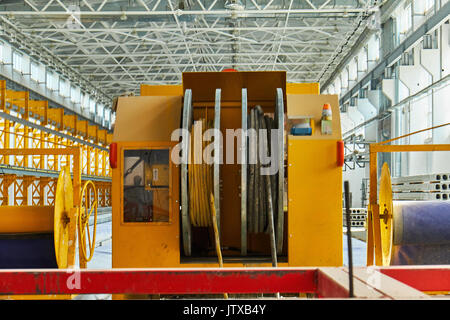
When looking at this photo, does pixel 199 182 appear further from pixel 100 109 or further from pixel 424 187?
pixel 100 109

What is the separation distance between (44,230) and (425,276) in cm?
372

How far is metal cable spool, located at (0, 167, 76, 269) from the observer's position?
450cm

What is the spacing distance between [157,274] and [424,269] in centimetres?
133

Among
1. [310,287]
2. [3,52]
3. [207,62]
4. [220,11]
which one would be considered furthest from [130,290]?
[207,62]

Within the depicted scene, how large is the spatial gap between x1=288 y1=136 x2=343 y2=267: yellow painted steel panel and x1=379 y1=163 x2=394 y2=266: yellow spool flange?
19.6 inches

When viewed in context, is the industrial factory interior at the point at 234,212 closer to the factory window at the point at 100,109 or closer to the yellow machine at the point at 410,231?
the yellow machine at the point at 410,231

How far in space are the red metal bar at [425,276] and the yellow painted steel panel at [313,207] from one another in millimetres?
1922

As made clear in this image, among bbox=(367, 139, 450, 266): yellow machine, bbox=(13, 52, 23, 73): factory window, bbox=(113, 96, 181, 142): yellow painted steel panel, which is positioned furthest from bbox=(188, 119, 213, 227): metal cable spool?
bbox=(13, 52, 23, 73): factory window

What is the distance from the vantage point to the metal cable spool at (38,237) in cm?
450

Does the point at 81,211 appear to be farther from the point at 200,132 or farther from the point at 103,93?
the point at 103,93

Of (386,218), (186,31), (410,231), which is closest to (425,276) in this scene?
(410,231)

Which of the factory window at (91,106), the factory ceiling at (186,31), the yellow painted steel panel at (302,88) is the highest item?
the factory ceiling at (186,31)

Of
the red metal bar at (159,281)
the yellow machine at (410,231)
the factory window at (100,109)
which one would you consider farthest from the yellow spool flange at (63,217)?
the factory window at (100,109)
